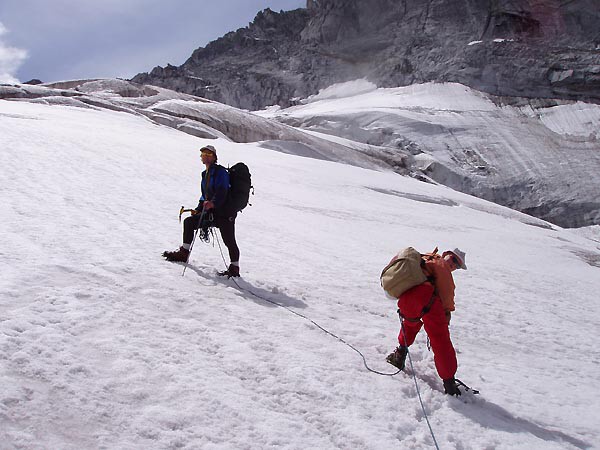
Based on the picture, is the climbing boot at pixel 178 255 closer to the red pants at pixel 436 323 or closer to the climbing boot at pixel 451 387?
the red pants at pixel 436 323

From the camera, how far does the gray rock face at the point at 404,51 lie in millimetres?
65000

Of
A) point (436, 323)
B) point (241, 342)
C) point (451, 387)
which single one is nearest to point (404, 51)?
point (436, 323)

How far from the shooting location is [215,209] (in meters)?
6.03

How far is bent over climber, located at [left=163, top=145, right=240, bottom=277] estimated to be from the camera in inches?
236

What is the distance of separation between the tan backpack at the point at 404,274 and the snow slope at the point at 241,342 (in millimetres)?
778

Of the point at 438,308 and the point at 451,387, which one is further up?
the point at 438,308

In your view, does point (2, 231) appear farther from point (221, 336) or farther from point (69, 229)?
point (221, 336)

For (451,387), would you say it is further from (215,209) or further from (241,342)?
(215,209)

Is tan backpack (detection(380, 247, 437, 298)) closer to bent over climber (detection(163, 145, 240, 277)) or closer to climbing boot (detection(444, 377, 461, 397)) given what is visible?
climbing boot (detection(444, 377, 461, 397))

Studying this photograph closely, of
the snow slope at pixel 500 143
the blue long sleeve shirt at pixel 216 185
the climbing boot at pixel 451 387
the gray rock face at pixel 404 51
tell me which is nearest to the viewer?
the climbing boot at pixel 451 387

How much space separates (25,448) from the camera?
94.0 inches

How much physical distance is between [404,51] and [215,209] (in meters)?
78.3

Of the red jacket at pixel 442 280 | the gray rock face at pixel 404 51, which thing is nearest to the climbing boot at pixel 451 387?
the red jacket at pixel 442 280

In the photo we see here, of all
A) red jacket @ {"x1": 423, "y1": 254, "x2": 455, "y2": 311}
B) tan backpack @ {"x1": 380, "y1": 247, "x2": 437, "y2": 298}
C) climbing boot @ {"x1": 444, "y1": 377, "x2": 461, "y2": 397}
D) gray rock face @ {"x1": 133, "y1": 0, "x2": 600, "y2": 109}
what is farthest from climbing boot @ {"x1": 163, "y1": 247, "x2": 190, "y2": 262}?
gray rock face @ {"x1": 133, "y1": 0, "x2": 600, "y2": 109}
